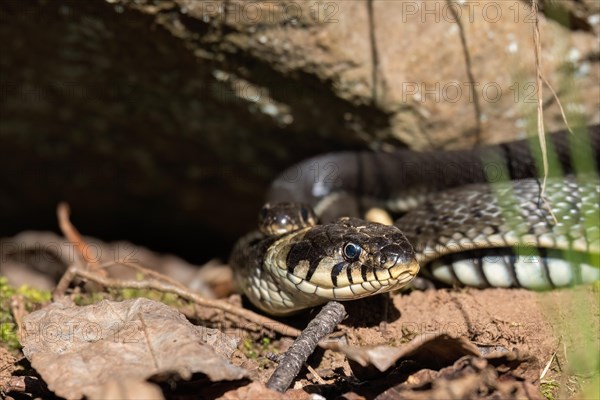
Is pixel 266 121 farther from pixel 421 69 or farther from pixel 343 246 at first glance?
pixel 343 246

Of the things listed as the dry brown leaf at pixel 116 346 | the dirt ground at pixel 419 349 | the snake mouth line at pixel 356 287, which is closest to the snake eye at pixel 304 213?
the dirt ground at pixel 419 349

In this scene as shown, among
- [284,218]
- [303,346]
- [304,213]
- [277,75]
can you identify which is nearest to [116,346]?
[303,346]

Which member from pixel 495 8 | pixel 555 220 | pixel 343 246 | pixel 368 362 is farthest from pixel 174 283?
pixel 495 8

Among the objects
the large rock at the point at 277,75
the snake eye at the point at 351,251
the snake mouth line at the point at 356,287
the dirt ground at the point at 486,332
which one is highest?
the large rock at the point at 277,75

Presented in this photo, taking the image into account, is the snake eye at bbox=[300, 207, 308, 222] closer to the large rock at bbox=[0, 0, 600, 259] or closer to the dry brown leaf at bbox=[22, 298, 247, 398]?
the large rock at bbox=[0, 0, 600, 259]

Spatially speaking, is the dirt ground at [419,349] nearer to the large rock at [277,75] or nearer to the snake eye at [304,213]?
the snake eye at [304,213]

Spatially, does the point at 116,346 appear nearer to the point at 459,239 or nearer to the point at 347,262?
the point at 347,262

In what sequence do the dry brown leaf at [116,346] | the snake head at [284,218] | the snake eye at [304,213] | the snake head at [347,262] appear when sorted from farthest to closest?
the snake eye at [304,213] → the snake head at [284,218] → the snake head at [347,262] → the dry brown leaf at [116,346]
